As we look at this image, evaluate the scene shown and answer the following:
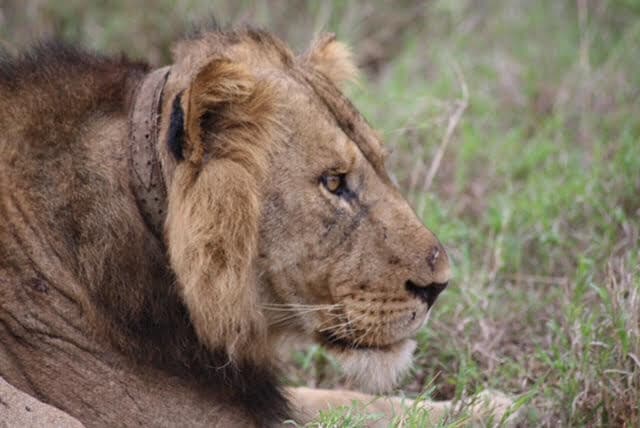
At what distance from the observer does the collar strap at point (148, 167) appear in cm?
324

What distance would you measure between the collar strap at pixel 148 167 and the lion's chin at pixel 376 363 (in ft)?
2.71

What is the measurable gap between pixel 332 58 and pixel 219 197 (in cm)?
111

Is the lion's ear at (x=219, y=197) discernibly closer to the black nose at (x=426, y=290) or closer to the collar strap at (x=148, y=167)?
the collar strap at (x=148, y=167)

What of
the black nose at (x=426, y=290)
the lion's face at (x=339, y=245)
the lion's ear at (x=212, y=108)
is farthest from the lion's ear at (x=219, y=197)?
the black nose at (x=426, y=290)

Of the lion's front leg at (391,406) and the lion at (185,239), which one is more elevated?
the lion at (185,239)

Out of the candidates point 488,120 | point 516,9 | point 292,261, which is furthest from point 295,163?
point 516,9

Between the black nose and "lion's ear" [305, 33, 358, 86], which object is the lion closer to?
the black nose

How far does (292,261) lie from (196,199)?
435mm

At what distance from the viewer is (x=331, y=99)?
3.57 meters

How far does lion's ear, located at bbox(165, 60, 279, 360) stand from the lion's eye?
0.76 ft

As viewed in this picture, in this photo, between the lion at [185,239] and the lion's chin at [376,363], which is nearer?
the lion at [185,239]

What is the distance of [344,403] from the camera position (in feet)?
13.5

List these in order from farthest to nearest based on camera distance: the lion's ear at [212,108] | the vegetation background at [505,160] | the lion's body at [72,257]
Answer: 1. the vegetation background at [505,160]
2. the lion's body at [72,257]
3. the lion's ear at [212,108]

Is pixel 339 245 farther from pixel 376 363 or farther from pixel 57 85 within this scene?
pixel 57 85
